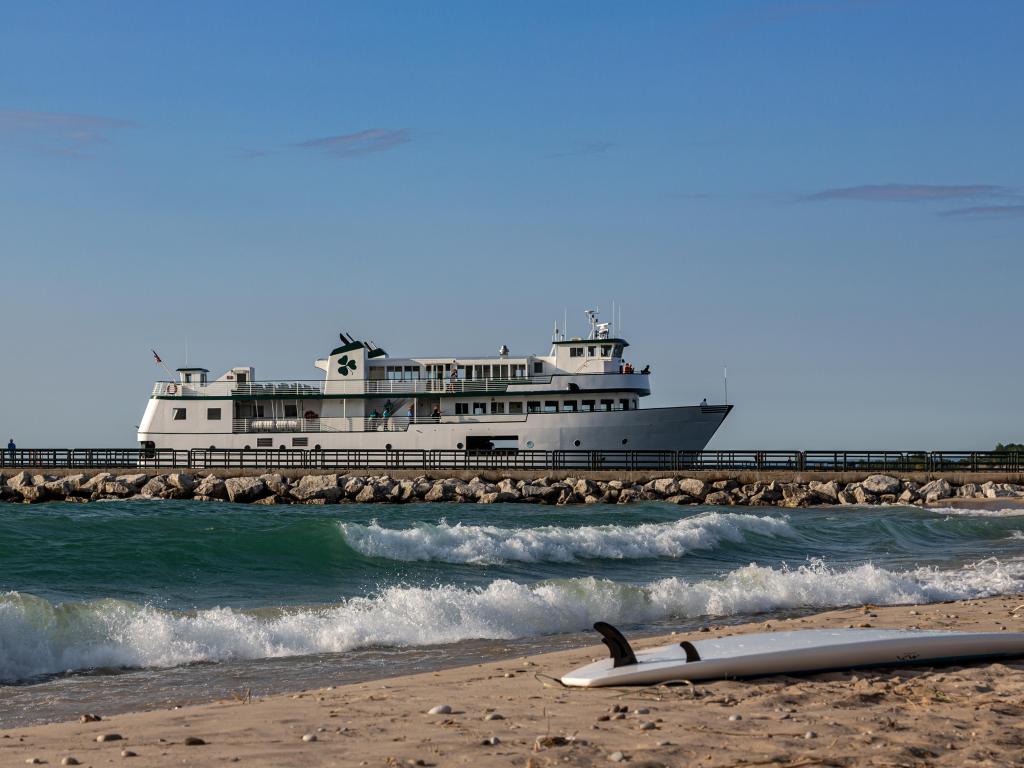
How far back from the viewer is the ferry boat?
4056 centimetres

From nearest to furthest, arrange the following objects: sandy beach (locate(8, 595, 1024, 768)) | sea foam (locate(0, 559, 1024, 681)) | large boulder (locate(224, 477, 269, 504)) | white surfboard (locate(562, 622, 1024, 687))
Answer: sandy beach (locate(8, 595, 1024, 768)) → white surfboard (locate(562, 622, 1024, 687)) → sea foam (locate(0, 559, 1024, 681)) → large boulder (locate(224, 477, 269, 504))

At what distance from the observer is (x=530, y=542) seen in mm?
21453

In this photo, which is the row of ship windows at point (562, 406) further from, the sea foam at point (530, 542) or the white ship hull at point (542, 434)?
the sea foam at point (530, 542)

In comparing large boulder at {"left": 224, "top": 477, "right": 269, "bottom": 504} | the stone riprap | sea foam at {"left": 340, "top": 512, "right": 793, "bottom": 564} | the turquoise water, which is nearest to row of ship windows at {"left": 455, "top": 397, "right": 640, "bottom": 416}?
the stone riprap

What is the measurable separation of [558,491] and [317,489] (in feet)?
24.9

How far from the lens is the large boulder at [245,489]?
36219 millimetres

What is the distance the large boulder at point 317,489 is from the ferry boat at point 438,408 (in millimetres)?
5286

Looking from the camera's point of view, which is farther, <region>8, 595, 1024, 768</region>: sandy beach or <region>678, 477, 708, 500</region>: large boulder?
<region>678, 477, 708, 500</region>: large boulder

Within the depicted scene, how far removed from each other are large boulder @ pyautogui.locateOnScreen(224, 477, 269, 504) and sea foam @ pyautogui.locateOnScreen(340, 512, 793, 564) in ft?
49.7

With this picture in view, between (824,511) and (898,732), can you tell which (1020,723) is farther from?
(824,511)

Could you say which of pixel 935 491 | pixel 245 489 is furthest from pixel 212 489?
pixel 935 491

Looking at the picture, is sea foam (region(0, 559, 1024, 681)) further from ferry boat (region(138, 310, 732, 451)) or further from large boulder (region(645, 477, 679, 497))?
ferry boat (region(138, 310, 732, 451))

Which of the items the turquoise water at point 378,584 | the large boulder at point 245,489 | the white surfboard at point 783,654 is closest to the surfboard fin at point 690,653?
the white surfboard at point 783,654

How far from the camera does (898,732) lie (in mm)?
6613
